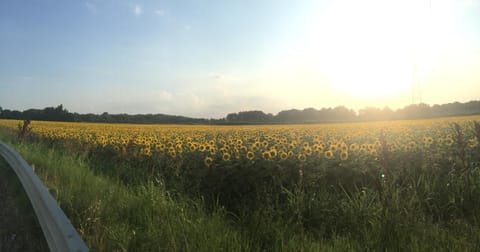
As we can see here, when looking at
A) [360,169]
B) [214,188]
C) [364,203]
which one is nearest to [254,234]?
[364,203]

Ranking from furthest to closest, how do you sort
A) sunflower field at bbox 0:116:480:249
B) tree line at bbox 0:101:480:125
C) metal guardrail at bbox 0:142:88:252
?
tree line at bbox 0:101:480:125, sunflower field at bbox 0:116:480:249, metal guardrail at bbox 0:142:88:252

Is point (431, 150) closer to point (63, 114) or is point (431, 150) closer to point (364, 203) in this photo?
point (364, 203)

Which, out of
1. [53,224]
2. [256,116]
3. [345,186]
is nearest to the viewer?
[53,224]

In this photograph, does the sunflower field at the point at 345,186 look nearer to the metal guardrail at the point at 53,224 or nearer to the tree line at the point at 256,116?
the metal guardrail at the point at 53,224

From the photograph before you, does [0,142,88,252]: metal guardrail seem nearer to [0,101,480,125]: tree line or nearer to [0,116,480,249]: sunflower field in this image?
[0,116,480,249]: sunflower field

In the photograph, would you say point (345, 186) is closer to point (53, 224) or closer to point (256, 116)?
point (53, 224)

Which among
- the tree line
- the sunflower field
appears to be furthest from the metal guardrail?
the tree line

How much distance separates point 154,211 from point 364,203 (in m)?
2.46

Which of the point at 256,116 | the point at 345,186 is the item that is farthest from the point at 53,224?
the point at 256,116

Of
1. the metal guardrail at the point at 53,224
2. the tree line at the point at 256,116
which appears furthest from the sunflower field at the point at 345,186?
the tree line at the point at 256,116

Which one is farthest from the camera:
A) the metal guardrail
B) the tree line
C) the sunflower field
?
the tree line

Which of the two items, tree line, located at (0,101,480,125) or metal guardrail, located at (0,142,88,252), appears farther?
tree line, located at (0,101,480,125)

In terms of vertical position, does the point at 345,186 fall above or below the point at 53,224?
below

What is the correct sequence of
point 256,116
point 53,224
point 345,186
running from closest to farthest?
point 53,224 < point 345,186 < point 256,116
